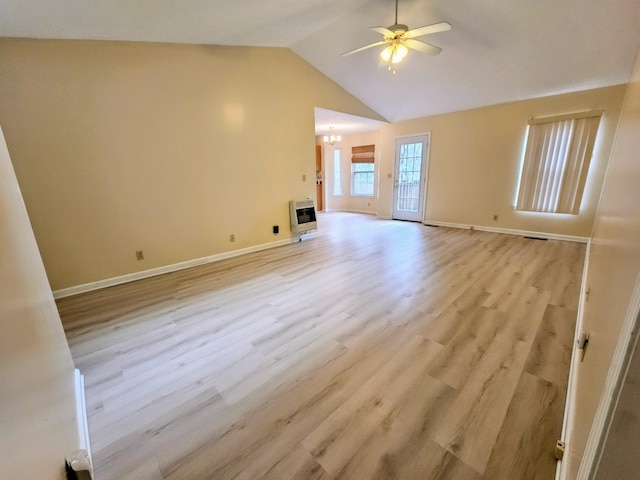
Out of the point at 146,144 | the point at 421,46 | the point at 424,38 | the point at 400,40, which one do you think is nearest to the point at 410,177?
the point at 424,38

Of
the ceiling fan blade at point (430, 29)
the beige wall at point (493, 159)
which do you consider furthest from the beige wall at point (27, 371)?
the beige wall at point (493, 159)

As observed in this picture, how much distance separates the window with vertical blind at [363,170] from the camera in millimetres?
7609

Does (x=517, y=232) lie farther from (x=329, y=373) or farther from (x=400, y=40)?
(x=329, y=373)

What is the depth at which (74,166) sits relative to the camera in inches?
108

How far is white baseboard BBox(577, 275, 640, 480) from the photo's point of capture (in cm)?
50

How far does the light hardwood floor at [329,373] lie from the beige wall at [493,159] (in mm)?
2044

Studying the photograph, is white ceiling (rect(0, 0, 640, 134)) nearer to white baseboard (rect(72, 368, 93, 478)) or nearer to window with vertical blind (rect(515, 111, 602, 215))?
window with vertical blind (rect(515, 111, 602, 215))

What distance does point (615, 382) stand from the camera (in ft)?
1.76

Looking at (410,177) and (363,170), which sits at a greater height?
(363,170)

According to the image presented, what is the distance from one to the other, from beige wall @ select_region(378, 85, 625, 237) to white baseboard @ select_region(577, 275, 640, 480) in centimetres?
521

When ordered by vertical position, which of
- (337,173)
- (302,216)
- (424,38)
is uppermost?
(424,38)

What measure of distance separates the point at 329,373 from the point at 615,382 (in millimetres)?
1348

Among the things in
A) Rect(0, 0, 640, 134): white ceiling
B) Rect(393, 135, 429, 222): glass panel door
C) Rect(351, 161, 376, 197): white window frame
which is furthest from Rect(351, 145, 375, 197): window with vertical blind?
Rect(0, 0, 640, 134): white ceiling

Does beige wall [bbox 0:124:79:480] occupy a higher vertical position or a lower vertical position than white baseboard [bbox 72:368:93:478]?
higher
